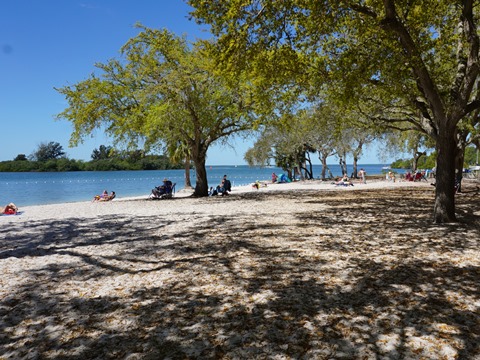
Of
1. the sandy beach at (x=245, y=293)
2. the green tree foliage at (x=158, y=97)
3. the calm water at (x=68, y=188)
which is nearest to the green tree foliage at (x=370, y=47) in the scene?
the sandy beach at (x=245, y=293)

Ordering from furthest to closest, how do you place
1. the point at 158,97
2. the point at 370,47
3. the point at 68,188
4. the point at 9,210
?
the point at 68,188 < the point at 158,97 < the point at 9,210 < the point at 370,47

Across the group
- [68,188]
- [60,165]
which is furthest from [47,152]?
[68,188]

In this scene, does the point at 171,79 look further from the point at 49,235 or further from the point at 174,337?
the point at 174,337

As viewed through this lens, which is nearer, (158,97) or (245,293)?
(245,293)

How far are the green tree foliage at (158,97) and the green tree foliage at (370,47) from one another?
753 centimetres

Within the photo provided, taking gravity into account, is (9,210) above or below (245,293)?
above

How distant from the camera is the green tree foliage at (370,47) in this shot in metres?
9.16

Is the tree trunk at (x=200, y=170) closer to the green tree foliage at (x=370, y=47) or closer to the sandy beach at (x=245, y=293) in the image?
the green tree foliage at (x=370, y=47)

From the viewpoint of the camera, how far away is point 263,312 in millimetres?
4680

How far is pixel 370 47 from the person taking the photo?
11656 millimetres

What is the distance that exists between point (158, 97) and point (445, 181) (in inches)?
593

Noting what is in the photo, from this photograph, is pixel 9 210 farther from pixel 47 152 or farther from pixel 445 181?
pixel 47 152

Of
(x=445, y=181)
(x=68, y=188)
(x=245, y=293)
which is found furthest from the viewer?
(x=68, y=188)

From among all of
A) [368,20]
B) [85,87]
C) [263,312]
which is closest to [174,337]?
[263,312]
